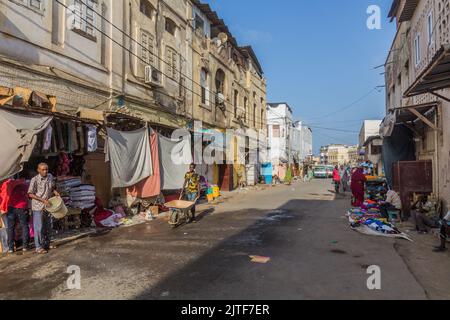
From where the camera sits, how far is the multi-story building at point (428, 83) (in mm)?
8248

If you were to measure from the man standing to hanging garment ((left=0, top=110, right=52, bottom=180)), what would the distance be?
416 mm

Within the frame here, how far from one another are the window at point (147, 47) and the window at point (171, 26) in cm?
243

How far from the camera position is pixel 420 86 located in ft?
28.4

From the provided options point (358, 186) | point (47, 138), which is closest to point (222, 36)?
point (358, 186)

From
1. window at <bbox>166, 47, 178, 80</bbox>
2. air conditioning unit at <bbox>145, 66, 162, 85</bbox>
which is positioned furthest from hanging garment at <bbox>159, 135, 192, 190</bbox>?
window at <bbox>166, 47, 178, 80</bbox>

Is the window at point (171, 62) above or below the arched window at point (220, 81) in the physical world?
below

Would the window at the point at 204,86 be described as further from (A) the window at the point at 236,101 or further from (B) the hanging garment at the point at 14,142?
(B) the hanging garment at the point at 14,142

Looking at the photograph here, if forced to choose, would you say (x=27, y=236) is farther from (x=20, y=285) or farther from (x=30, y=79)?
(x=30, y=79)

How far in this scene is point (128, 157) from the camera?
39.4ft

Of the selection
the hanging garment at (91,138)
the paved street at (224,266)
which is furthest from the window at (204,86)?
the paved street at (224,266)

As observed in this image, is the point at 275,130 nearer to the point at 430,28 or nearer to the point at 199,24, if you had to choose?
the point at 199,24

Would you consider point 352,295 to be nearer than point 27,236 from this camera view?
Yes

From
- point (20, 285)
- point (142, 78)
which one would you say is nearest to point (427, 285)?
point (20, 285)
